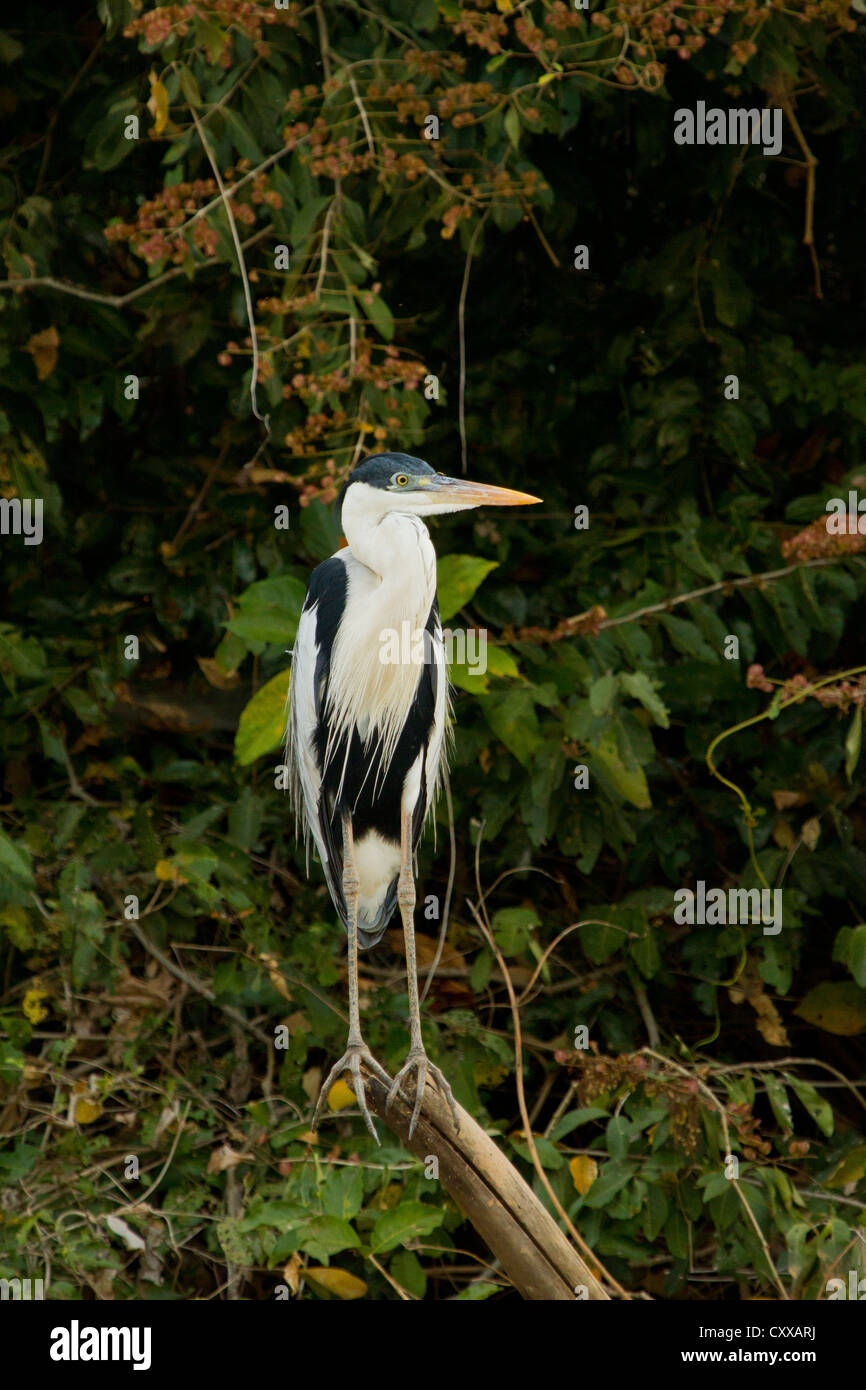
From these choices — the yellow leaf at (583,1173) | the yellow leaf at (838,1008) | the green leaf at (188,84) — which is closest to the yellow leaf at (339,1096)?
the yellow leaf at (583,1173)

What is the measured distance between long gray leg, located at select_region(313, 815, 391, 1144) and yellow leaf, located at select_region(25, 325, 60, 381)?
3.53 ft

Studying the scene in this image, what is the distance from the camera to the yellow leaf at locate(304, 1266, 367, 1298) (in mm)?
1937

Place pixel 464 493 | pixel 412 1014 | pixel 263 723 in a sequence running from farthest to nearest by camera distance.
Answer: pixel 263 723 < pixel 412 1014 < pixel 464 493

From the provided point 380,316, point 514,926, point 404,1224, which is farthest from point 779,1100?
point 380,316

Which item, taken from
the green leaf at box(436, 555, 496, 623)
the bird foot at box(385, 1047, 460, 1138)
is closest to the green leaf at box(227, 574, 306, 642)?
the green leaf at box(436, 555, 496, 623)

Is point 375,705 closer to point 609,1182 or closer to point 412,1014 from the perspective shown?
point 412,1014

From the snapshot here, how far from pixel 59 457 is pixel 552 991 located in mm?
1187

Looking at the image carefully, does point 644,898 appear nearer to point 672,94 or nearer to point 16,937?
point 16,937

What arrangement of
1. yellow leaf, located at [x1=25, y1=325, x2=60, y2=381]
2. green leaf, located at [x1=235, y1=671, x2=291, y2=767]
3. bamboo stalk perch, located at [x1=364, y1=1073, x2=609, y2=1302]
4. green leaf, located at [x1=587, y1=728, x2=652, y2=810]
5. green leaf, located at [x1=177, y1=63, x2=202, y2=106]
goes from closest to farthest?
bamboo stalk perch, located at [x1=364, y1=1073, x2=609, y2=1302] < green leaf, located at [x1=235, y1=671, x2=291, y2=767] < green leaf, located at [x1=177, y1=63, x2=202, y2=106] < green leaf, located at [x1=587, y1=728, x2=652, y2=810] < yellow leaf, located at [x1=25, y1=325, x2=60, y2=381]

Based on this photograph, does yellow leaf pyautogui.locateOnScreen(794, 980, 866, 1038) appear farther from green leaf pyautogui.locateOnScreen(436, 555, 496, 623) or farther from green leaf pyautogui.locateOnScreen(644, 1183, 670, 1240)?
green leaf pyautogui.locateOnScreen(436, 555, 496, 623)

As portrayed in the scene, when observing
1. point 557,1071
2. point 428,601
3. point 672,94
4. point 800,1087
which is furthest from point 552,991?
point 672,94

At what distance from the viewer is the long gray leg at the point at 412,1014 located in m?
1.42

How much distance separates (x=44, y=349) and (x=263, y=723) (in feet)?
3.02

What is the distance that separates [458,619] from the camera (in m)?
2.32
